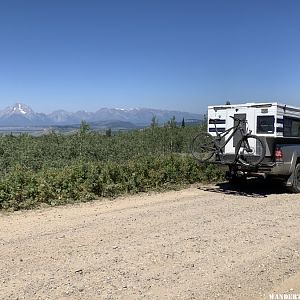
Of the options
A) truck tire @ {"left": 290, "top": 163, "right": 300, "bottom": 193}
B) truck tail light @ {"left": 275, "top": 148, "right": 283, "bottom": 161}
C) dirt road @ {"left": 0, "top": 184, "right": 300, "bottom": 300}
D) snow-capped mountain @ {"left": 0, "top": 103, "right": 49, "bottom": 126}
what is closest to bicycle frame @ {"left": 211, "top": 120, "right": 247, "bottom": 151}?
truck tail light @ {"left": 275, "top": 148, "right": 283, "bottom": 161}

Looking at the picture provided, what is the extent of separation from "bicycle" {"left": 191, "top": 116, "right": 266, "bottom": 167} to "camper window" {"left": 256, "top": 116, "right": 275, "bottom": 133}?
311mm

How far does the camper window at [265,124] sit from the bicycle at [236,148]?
0.31 m

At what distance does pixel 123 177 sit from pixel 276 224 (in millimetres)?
4495

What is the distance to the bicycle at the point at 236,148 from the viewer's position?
11086 mm

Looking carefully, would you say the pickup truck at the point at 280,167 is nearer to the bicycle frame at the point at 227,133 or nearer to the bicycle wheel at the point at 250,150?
the bicycle wheel at the point at 250,150

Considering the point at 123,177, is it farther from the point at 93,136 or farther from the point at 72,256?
the point at 93,136

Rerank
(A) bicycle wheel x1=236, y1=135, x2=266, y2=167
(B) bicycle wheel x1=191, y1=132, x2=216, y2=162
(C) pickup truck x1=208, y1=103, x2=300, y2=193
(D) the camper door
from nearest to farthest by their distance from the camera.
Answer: (A) bicycle wheel x1=236, y1=135, x2=266, y2=167
(C) pickup truck x1=208, y1=103, x2=300, y2=193
(D) the camper door
(B) bicycle wheel x1=191, y1=132, x2=216, y2=162

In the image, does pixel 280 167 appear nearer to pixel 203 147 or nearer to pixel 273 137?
pixel 273 137

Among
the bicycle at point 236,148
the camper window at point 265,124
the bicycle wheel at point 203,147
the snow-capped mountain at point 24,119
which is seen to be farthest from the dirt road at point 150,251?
the snow-capped mountain at point 24,119

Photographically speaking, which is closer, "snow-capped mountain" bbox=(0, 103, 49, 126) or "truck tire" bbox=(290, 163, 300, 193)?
"truck tire" bbox=(290, 163, 300, 193)

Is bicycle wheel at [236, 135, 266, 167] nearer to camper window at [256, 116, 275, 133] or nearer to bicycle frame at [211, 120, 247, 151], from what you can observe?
bicycle frame at [211, 120, 247, 151]

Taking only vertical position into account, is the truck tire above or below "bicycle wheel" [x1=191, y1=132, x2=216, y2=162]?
below

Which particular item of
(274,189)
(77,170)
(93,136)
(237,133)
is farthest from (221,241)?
(93,136)

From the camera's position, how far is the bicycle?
11.1m
